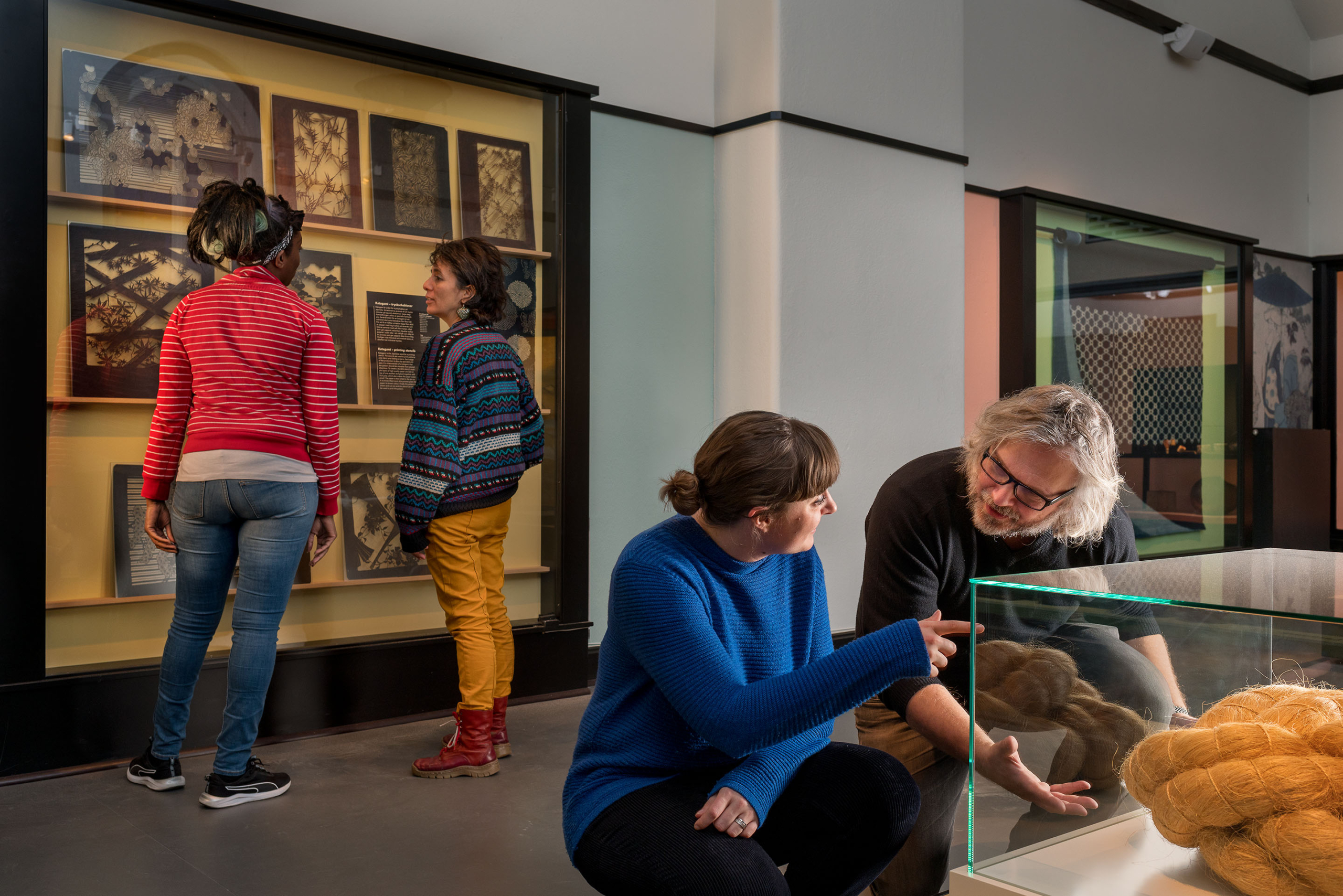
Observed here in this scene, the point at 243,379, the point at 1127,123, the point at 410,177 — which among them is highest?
the point at 1127,123

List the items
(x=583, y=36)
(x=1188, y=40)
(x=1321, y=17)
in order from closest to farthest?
(x=583, y=36) < (x=1188, y=40) < (x=1321, y=17)

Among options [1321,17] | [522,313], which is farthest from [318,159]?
[1321,17]

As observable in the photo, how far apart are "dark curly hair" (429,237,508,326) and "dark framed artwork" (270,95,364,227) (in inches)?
20.2

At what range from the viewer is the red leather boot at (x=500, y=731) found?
302cm

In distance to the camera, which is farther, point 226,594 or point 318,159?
point 318,159

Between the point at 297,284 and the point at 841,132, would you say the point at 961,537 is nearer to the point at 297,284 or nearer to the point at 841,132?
the point at 297,284

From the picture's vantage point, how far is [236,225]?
268 centimetres

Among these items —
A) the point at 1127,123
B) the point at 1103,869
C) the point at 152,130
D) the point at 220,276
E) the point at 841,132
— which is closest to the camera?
the point at 1103,869

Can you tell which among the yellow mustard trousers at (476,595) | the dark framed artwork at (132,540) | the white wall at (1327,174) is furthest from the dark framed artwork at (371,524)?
the white wall at (1327,174)

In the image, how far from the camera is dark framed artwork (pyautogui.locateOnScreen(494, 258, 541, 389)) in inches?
147

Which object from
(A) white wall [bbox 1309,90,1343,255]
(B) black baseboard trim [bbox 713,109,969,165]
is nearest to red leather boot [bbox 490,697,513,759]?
(B) black baseboard trim [bbox 713,109,969,165]

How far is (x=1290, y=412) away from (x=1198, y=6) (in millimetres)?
2896

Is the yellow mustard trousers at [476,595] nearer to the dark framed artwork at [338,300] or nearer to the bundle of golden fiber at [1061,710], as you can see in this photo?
the dark framed artwork at [338,300]

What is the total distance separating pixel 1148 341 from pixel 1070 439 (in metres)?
4.98
